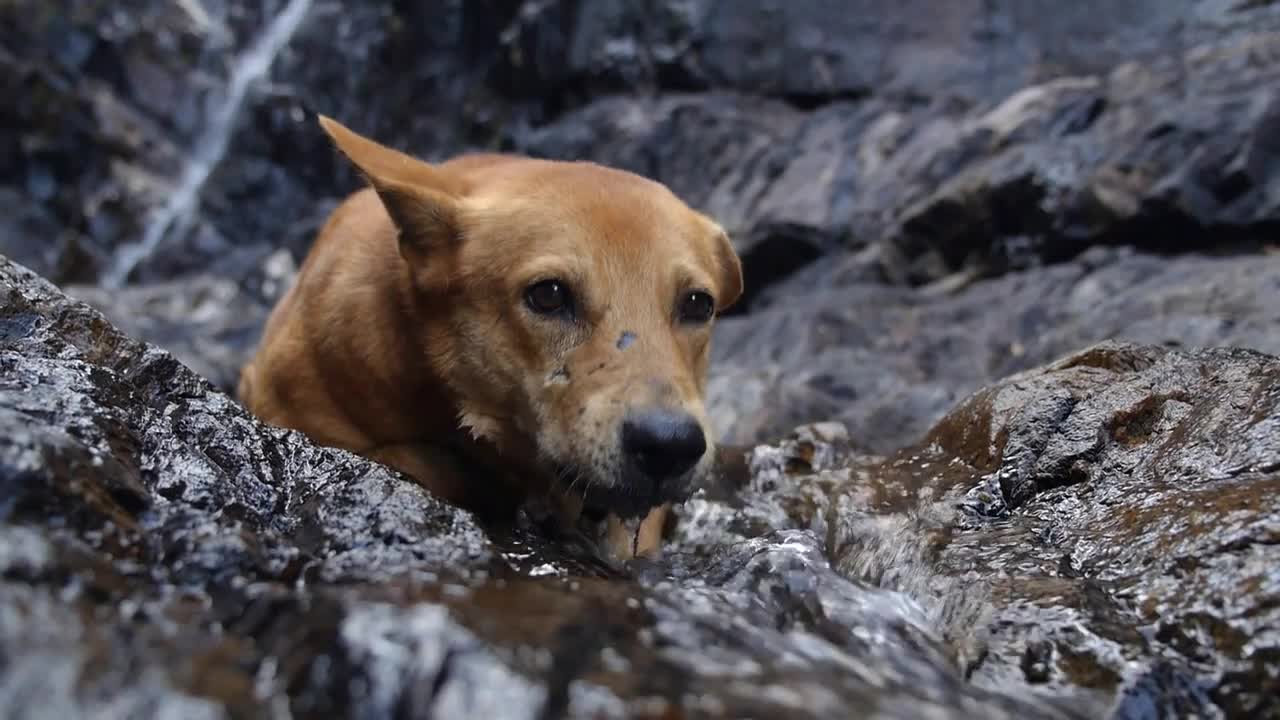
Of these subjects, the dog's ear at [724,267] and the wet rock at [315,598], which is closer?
the wet rock at [315,598]

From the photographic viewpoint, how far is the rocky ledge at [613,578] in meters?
1.54

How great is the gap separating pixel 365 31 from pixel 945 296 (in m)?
15.6

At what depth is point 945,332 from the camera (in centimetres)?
810

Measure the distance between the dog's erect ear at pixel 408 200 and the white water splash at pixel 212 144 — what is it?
1610 centimetres

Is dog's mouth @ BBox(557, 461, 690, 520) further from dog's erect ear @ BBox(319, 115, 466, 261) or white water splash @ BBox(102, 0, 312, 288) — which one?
white water splash @ BBox(102, 0, 312, 288)

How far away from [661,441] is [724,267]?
153cm

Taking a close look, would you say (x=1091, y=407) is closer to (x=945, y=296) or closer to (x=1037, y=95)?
(x=945, y=296)

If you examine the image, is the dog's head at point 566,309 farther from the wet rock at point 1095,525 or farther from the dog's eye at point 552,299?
the wet rock at point 1095,525

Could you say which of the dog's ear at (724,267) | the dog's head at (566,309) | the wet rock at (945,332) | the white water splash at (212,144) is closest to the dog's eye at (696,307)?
the dog's head at (566,309)

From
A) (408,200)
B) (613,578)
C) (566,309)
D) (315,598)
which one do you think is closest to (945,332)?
(566,309)

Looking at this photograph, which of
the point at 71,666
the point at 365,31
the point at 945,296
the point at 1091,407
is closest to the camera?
the point at 71,666

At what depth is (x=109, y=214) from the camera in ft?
59.8

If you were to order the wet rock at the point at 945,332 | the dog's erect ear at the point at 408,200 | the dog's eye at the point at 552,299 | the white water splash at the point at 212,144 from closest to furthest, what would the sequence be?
the dog's eye at the point at 552,299
the dog's erect ear at the point at 408,200
the wet rock at the point at 945,332
the white water splash at the point at 212,144

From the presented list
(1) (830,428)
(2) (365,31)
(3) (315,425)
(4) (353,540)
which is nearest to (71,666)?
(4) (353,540)
